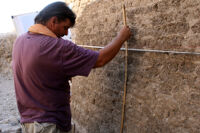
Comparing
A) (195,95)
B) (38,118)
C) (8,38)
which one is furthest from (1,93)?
(195,95)

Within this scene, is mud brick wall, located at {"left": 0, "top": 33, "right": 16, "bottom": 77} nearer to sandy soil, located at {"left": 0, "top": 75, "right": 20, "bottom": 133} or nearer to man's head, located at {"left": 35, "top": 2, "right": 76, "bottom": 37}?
sandy soil, located at {"left": 0, "top": 75, "right": 20, "bottom": 133}

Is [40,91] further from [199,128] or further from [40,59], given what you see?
[199,128]

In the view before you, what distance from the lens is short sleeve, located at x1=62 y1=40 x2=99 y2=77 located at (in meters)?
1.84

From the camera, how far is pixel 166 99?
6.85 ft

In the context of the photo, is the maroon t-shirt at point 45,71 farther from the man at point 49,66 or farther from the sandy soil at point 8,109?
the sandy soil at point 8,109

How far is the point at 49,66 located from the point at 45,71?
62mm

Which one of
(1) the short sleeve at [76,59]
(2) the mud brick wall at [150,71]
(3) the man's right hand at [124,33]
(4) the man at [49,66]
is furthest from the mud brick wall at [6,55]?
(1) the short sleeve at [76,59]

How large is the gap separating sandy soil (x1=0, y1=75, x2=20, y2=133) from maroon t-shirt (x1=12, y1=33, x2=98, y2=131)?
2.05m

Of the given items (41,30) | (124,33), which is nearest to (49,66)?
(41,30)

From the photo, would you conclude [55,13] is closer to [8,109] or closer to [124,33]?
[124,33]

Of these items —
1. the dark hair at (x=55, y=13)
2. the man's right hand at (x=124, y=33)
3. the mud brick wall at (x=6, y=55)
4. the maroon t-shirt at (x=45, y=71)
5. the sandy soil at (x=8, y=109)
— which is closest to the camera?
the maroon t-shirt at (x=45, y=71)

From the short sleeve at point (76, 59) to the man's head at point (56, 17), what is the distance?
0.82 ft

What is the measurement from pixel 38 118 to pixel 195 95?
1.31 meters

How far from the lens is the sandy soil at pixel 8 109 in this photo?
392 centimetres
